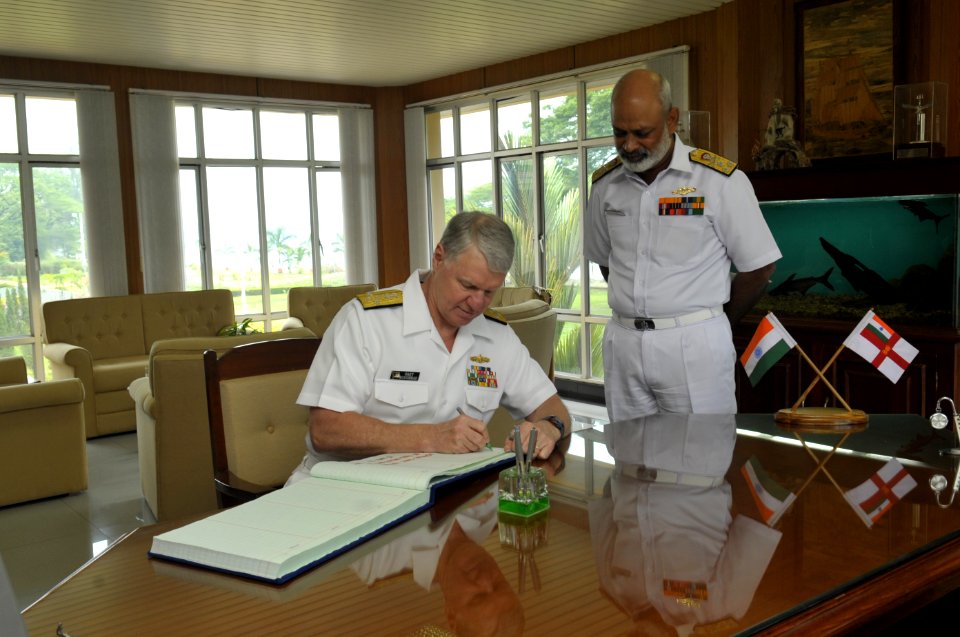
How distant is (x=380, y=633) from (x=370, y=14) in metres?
5.97

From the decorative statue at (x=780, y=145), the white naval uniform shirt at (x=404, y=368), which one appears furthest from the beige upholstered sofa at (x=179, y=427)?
the decorative statue at (x=780, y=145)

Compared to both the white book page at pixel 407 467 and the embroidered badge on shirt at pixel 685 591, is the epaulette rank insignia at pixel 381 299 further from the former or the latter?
the embroidered badge on shirt at pixel 685 591

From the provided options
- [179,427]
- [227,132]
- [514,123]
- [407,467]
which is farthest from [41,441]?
[514,123]

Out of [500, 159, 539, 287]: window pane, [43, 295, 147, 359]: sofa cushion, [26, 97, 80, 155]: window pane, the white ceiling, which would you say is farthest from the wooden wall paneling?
[26, 97, 80, 155]: window pane

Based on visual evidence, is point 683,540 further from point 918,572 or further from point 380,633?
point 380,633

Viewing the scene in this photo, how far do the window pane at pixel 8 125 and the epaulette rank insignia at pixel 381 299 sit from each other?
682cm

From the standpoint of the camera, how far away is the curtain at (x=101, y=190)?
26.1 ft

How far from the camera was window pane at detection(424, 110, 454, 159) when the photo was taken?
9492mm

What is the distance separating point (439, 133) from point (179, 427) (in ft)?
20.5

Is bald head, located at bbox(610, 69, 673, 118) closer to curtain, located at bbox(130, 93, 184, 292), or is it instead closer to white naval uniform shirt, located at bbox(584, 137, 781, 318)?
white naval uniform shirt, located at bbox(584, 137, 781, 318)

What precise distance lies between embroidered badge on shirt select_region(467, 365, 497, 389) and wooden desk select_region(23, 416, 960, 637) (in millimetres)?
737

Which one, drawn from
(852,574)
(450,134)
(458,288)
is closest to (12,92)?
(450,134)

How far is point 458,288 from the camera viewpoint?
213 cm

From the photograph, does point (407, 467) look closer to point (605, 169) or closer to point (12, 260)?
point (605, 169)
